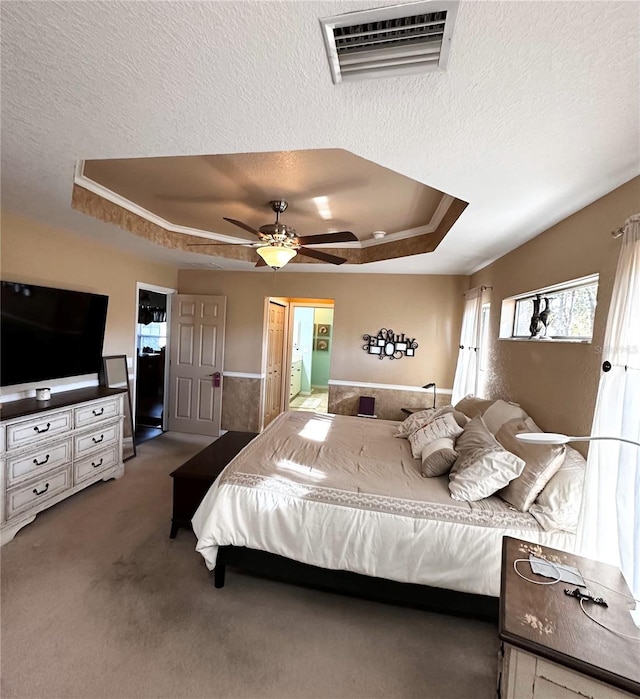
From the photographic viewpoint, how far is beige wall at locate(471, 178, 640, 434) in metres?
1.75

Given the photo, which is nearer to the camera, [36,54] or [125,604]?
[36,54]

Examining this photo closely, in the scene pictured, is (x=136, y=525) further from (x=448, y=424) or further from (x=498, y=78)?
(x=498, y=78)

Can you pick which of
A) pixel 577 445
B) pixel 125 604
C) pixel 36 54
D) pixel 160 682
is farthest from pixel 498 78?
pixel 125 604

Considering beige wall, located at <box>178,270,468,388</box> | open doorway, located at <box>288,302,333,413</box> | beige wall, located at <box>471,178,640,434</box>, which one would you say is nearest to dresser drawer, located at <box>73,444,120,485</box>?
beige wall, located at <box>178,270,468,388</box>

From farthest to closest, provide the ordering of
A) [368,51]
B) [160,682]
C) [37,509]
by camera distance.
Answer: [37,509] → [160,682] → [368,51]

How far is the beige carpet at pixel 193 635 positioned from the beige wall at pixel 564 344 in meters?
1.40

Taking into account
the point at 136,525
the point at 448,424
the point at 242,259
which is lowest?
the point at 136,525

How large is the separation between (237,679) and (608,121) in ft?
9.23

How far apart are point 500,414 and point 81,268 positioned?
4.16 metres

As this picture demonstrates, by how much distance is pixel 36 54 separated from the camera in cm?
108

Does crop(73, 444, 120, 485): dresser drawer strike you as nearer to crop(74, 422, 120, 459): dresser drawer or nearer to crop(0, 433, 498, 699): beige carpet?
crop(74, 422, 120, 459): dresser drawer

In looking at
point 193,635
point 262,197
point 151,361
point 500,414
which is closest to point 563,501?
point 500,414

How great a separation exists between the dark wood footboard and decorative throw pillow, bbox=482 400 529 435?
1136 millimetres

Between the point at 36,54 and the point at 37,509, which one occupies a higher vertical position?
the point at 36,54
